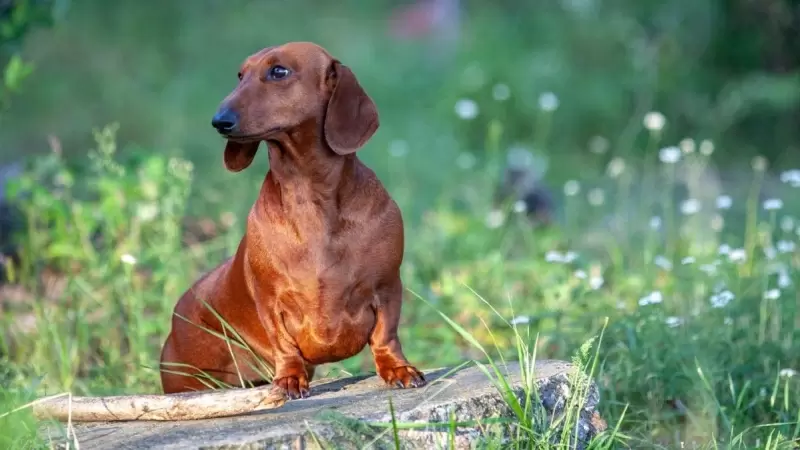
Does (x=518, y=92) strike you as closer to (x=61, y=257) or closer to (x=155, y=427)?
(x=61, y=257)

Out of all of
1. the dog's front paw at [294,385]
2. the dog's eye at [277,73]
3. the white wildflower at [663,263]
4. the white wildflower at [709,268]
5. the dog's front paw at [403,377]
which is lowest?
the white wildflower at [663,263]

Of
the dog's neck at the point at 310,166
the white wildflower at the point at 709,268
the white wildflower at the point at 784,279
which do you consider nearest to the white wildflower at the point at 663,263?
the white wildflower at the point at 709,268

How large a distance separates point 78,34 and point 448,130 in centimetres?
492

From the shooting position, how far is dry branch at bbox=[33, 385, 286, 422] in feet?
9.74

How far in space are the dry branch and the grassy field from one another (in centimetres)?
15

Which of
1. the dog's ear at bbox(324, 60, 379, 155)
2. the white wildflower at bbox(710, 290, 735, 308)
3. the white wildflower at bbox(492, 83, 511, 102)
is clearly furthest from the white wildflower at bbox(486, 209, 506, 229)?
the dog's ear at bbox(324, 60, 379, 155)

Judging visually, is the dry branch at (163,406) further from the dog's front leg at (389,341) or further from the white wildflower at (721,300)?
the white wildflower at (721,300)

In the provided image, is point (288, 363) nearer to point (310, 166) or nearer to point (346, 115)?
point (310, 166)

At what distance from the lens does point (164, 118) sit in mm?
A: 9727

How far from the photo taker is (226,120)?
117 inches

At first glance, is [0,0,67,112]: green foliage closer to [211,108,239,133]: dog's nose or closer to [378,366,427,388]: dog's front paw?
[211,108,239,133]: dog's nose

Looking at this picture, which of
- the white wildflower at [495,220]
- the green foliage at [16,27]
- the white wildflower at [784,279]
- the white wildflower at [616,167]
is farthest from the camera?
the white wildflower at [495,220]

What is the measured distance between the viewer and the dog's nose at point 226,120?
296cm

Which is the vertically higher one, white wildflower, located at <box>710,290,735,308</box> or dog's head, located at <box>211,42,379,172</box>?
dog's head, located at <box>211,42,379,172</box>
